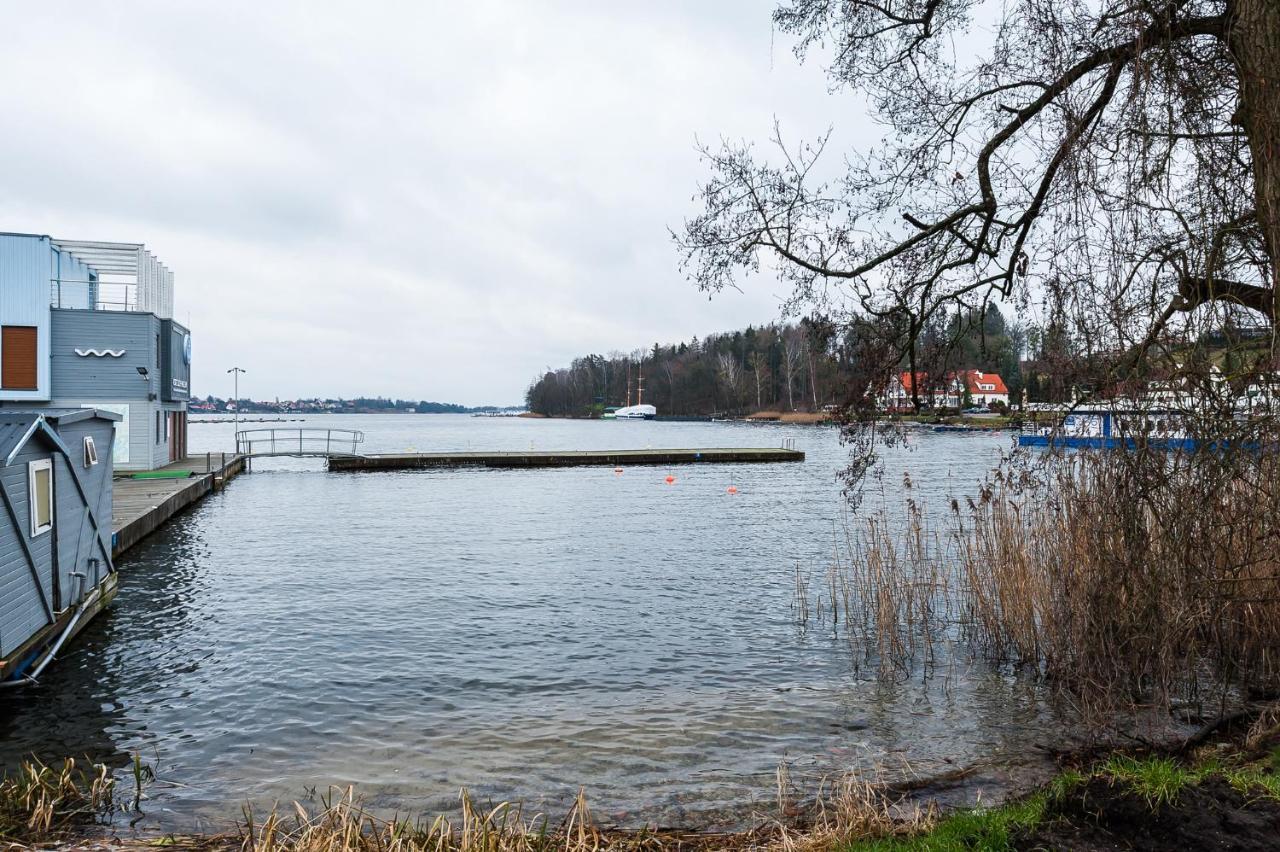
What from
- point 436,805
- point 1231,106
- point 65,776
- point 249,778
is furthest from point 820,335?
point 65,776

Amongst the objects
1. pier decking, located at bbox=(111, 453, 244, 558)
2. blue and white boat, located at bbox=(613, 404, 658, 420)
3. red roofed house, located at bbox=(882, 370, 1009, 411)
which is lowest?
pier decking, located at bbox=(111, 453, 244, 558)

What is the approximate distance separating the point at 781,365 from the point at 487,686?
124 metres

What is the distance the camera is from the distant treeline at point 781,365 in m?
8.12

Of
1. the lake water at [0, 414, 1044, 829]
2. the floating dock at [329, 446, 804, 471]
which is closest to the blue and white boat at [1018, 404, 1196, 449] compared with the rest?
the lake water at [0, 414, 1044, 829]

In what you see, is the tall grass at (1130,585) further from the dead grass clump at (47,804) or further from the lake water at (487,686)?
the dead grass clump at (47,804)

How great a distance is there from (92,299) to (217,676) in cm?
2991

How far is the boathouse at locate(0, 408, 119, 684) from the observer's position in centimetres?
945

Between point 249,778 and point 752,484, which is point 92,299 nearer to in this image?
point 752,484

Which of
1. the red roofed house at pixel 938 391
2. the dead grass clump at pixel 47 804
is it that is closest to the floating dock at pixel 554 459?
the dead grass clump at pixel 47 804

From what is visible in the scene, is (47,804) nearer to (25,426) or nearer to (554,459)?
(25,426)

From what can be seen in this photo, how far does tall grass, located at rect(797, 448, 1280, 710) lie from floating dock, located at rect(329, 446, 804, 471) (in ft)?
127

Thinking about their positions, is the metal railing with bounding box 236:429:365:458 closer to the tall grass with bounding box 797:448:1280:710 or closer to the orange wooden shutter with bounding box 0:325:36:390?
the orange wooden shutter with bounding box 0:325:36:390

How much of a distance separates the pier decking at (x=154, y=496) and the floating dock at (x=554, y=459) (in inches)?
292

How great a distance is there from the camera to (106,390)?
31016 millimetres
